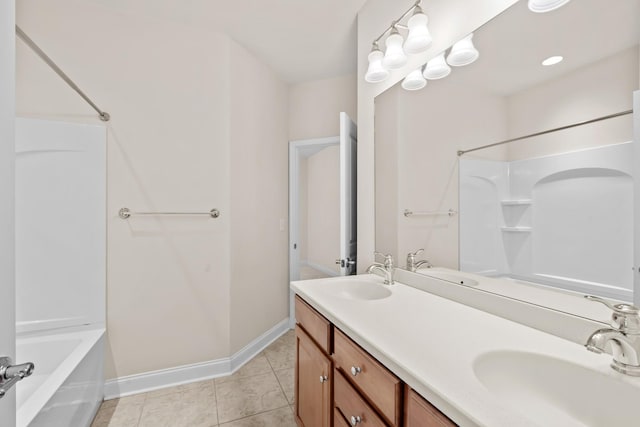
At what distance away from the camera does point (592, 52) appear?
0.79 metres

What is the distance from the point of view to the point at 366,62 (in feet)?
6.34

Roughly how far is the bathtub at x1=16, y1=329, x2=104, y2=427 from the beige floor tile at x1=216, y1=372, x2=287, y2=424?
2.41 feet

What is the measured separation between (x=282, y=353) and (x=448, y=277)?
70.2 inches

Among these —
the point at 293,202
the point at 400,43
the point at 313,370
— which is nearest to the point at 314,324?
the point at 313,370

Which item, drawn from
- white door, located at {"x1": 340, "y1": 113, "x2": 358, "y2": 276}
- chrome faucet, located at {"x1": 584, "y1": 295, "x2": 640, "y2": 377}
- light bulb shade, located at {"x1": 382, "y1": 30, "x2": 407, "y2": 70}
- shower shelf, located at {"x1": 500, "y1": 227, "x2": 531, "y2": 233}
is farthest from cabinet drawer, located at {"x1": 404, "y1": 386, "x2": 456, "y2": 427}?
light bulb shade, located at {"x1": 382, "y1": 30, "x2": 407, "y2": 70}

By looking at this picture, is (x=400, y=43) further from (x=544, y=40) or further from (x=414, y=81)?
(x=544, y=40)

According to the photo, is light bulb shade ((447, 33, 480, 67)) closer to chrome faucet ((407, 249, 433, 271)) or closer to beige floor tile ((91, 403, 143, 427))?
chrome faucet ((407, 249, 433, 271))

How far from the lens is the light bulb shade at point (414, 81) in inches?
57.6

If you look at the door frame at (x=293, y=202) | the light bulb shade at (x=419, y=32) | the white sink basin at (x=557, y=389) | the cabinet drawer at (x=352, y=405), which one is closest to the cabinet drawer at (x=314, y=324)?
the cabinet drawer at (x=352, y=405)

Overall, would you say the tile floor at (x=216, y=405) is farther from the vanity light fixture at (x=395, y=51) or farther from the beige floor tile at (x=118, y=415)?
the vanity light fixture at (x=395, y=51)

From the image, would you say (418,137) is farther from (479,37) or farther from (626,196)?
(626,196)

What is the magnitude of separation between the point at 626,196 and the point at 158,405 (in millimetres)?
2514

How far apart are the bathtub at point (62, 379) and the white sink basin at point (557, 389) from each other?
168 centimetres

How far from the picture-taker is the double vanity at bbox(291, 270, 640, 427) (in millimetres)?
585
